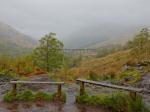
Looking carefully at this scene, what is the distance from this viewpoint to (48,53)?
37.5m

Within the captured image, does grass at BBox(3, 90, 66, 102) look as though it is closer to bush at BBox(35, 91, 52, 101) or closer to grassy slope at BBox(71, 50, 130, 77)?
bush at BBox(35, 91, 52, 101)

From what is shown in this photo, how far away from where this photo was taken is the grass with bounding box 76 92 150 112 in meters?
12.2

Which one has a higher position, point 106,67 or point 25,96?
point 106,67

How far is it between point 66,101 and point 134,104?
4557 millimetres

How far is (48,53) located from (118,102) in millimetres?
25110

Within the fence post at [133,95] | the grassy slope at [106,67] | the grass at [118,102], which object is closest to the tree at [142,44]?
the grassy slope at [106,67]

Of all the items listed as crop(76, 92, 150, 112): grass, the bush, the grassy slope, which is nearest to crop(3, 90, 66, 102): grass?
the bush

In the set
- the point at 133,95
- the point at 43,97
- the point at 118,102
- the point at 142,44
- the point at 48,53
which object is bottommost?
the point at 43,97

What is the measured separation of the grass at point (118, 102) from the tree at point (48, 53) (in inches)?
875

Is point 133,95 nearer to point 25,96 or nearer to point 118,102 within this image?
point 118,102

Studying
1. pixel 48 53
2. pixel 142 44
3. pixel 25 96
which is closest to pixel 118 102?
pixel 25 96

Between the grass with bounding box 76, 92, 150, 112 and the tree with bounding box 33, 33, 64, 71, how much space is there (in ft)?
72.9

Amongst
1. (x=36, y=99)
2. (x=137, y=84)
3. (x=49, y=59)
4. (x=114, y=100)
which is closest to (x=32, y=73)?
(x=49, y=59)

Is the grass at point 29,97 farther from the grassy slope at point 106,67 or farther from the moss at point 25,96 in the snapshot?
the grassy slope at point 106,67
